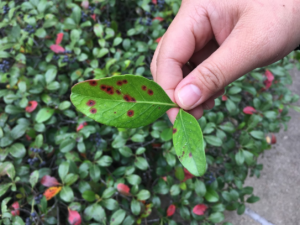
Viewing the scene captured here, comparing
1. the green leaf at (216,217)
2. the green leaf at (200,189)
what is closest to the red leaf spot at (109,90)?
the green leaf at (200,189)

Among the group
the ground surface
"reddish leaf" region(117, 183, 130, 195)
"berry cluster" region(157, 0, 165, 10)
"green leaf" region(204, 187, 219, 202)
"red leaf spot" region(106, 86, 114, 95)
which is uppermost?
"red leaf spot" region(106, 86, 114, 95)

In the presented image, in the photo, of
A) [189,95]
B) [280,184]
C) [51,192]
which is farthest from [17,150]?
[280,184]

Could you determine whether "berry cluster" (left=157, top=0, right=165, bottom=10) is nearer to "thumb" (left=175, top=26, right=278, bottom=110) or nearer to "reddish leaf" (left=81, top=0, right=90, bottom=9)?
"reddish leaf" (left=81, top=0, right=90, bottom=9)

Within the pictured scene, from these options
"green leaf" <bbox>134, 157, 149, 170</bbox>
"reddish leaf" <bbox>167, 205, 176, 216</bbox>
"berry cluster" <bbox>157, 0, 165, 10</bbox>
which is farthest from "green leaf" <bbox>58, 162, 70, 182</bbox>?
"berry cluster" <bbox>157, 0, 165, 10</bbox>

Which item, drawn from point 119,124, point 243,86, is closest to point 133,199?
point 119,124

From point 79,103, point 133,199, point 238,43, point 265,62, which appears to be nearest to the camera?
point 79,103

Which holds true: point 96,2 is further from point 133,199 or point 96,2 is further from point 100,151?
point 133,199

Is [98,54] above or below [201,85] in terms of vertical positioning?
below

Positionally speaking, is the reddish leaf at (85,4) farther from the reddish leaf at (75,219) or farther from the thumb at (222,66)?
the reddish leaf at (75,219)
